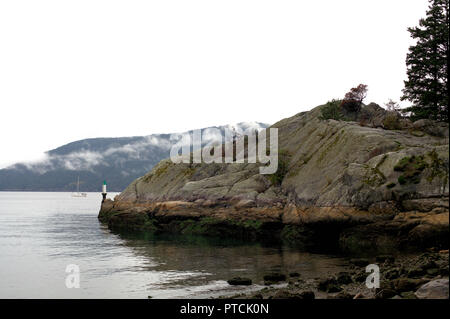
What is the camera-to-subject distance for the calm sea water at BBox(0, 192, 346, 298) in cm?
2444

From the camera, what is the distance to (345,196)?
39.3m

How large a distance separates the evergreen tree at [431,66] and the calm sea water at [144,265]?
19.1 metres

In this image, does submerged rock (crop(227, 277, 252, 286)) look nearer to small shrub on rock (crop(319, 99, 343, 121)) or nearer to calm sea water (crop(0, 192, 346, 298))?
calm sea water (crop(0, 192, 346, 298))

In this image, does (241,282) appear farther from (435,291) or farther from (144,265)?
(435,291)

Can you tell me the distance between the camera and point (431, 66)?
133ft

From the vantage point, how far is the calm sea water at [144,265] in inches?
962

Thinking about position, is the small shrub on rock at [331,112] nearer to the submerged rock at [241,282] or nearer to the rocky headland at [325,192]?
the rocky headland at [325,192]

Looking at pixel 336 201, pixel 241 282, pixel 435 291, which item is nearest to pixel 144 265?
pixel 241 282

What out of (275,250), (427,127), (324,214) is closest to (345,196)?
(324,214)

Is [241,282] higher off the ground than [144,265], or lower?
higher

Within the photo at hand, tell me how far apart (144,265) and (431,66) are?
32368 mm

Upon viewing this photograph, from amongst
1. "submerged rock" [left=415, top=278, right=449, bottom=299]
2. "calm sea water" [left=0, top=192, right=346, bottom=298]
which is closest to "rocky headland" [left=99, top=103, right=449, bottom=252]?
"calm sea water" [left=0, top=192, right=346, bottom=298]
